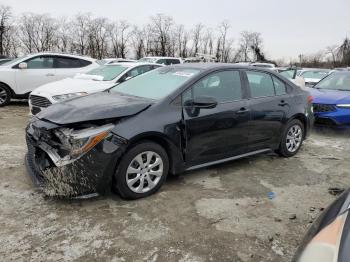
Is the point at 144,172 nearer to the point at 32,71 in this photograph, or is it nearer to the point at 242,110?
the point at 242,110

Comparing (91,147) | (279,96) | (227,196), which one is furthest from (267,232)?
(279,96)

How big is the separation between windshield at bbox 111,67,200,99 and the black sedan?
0.06 ft

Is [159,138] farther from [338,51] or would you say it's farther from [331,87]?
[338,51]

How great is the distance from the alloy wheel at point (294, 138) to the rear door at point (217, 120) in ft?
3.76

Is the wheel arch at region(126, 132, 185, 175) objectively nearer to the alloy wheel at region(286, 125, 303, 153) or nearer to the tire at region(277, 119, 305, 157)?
the tire at region(277, 119, 305, 157)

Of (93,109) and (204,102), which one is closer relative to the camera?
(93,109)

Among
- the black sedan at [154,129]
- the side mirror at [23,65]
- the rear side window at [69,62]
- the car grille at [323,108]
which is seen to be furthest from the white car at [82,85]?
the car grille at [323,108]

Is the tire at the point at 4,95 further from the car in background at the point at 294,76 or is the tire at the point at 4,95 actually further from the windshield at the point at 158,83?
the car in background at the point at 294,76

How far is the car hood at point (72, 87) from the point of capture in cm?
763

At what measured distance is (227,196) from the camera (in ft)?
13.6

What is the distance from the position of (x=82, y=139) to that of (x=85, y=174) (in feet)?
1.14

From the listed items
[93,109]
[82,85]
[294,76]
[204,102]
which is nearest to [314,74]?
[294,76]

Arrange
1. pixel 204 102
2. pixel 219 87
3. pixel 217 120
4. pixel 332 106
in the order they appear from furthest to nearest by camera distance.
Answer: pixel 332 106 → pixel 219 87 → pixel 217 120 → pixel 204 102

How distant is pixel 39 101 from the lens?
24.9 feet
